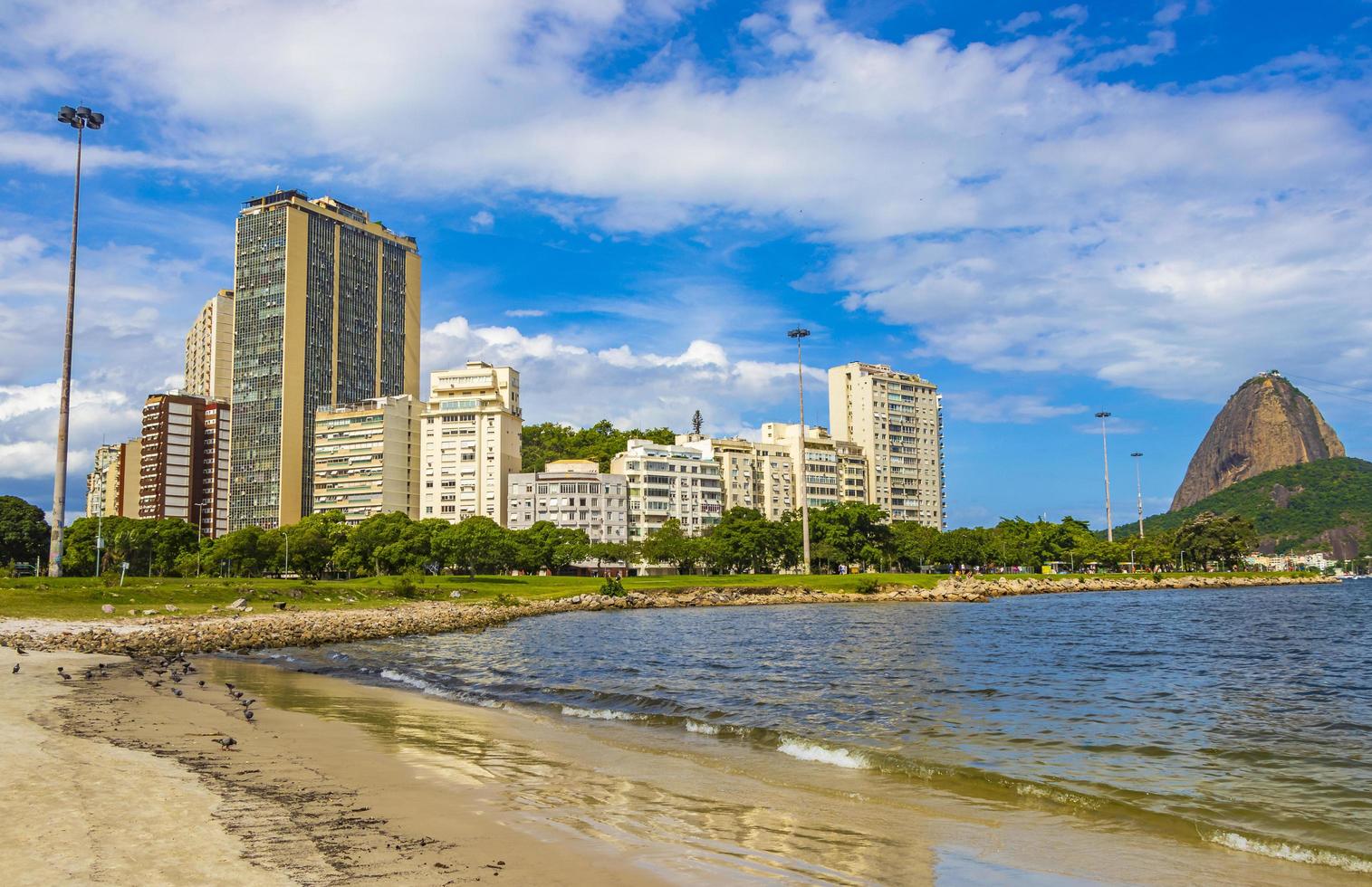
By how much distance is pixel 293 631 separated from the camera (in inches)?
1806

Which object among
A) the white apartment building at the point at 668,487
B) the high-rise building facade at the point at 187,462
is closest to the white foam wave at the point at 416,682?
the white apartment building at the point at 668,487

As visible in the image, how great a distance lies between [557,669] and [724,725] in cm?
1450

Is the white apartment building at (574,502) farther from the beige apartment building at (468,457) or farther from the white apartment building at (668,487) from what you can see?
the beige apartment building at (468,457)

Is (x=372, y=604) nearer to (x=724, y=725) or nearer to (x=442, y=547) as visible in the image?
(x=442, y=547)

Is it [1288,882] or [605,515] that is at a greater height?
[605,515]

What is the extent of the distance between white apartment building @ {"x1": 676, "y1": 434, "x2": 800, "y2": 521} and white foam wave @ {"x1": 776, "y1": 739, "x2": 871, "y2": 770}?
164m

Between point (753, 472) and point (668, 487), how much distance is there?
28960 millimetres

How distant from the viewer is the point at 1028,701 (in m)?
25.0

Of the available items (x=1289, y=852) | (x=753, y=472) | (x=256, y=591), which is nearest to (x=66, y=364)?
(x=256, y=591)

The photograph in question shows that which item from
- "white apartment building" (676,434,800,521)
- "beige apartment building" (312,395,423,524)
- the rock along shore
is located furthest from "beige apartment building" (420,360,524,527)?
the rock along shore

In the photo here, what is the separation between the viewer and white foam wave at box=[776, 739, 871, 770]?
1682 centimetres

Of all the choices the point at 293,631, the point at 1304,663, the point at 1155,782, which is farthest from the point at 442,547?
the point at 1155,782

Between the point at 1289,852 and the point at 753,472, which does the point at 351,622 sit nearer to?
the point at 1289,852

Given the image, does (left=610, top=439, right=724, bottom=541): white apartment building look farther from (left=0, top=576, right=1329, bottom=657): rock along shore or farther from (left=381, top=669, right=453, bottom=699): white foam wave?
(left=381, top=669, right=453, bottom=699): white foam wave
